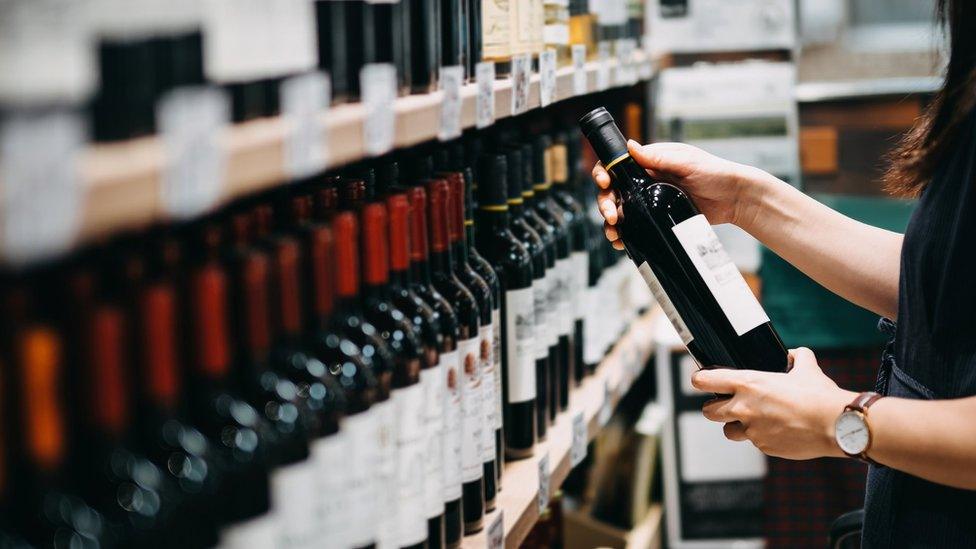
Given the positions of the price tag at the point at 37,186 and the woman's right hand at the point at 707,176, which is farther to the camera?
the woman's right hand at the point at 707,176

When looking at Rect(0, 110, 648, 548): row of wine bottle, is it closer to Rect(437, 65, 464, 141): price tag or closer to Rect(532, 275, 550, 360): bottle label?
Rect(437, 65, 464, 141): price tag

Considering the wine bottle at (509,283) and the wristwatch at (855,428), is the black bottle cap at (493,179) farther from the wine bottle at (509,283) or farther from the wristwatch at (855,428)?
the wristwatch at (855,428)

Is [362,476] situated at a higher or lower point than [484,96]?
lower

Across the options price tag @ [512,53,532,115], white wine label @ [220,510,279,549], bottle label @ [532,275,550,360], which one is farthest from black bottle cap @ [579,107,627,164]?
white wine label @ [220,510,279,549]

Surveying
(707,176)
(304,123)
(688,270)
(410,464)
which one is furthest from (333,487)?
(707,176)

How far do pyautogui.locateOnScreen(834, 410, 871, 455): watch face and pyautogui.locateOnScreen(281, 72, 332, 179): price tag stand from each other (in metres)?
0.76

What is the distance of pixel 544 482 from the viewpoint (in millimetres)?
1723

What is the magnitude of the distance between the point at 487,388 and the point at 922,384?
1.90ft

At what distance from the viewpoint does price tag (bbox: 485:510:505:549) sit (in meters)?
1.45

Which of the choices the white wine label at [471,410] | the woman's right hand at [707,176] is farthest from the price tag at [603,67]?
the white wine label at [471,410]

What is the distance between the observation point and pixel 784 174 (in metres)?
3.10

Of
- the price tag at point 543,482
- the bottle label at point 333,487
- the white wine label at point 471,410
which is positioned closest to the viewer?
the bottle label at point 333,487

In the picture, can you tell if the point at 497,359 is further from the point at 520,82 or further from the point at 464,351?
the point at 520,82

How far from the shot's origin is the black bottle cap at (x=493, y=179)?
166 cm
